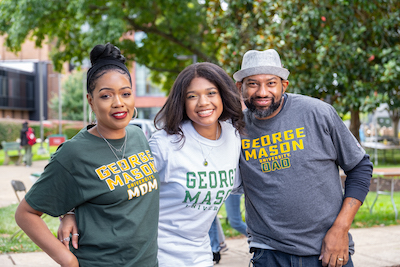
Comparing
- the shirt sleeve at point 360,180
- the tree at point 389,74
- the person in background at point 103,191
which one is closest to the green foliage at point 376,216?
the tree at point 389,74

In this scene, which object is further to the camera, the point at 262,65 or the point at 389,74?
the point at 389,74

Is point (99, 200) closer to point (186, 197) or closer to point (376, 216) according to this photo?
point (186, 197)

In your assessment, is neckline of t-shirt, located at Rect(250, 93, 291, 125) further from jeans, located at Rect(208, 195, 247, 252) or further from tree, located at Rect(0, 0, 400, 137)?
tree, located at Rect(0, 0, 400, 137)

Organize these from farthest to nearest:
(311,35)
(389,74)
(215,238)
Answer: (311,35), (389,74), (215,238)

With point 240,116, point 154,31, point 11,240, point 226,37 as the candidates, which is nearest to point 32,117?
point 154,31

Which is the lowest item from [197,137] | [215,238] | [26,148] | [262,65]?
[26,148]

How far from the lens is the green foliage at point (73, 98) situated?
146ft

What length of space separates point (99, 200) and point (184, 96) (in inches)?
34.4

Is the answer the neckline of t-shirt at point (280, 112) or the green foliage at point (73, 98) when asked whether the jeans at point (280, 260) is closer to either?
the neckline of t-shirt at point (280, 112)

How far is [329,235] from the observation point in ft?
7.77

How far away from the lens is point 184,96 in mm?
2494

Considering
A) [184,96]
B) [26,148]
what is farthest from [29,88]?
[184,96]

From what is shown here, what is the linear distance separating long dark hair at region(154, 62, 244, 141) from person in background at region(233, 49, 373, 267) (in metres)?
0.13

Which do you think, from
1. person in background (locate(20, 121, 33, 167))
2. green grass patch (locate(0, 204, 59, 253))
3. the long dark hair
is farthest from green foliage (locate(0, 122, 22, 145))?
the long dark hair
